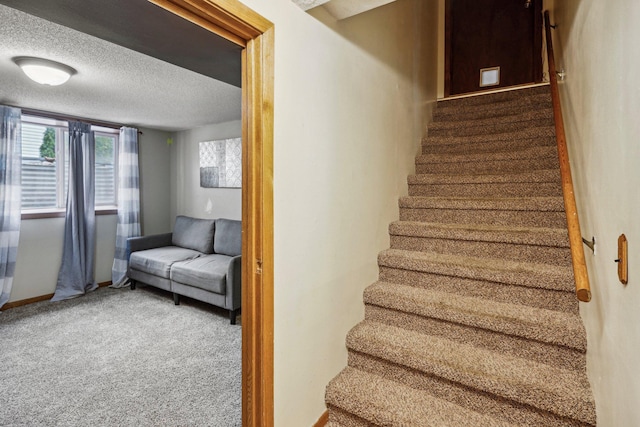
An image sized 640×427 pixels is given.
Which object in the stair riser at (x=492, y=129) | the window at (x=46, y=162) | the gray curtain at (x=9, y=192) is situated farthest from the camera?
the window at (x=46, y=162)

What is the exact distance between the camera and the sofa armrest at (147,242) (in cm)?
431

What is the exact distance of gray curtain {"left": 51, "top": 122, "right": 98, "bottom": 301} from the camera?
403 centimetres

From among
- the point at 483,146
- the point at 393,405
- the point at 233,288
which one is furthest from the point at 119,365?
the point at 483,146

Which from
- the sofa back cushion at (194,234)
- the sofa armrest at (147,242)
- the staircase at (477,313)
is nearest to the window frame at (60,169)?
the sofa armrest at (147,242)

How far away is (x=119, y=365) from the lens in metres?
2.47

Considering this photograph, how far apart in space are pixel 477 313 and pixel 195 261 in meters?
3.04

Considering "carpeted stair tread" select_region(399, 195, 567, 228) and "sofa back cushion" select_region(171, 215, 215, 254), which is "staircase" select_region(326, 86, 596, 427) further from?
"sofa back cushion" select_region(171, 215, 215, 254)

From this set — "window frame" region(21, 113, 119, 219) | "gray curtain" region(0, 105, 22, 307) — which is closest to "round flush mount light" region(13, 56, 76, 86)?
"gray curtain" region(0, 105, 22, 307)

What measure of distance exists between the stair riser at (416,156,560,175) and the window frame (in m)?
4.09

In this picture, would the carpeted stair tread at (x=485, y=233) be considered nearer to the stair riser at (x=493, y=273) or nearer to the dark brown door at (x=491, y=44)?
the stair riser at (x=493, y=273)

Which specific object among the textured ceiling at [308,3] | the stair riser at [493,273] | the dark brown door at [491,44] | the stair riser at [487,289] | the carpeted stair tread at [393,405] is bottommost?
the carpeted stair tread at [393,405]

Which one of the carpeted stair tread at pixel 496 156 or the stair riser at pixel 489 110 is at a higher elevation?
the stair riser at pixel 489 110

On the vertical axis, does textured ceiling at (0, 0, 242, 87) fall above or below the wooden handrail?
above

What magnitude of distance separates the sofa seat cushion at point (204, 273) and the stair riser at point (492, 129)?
262cm
